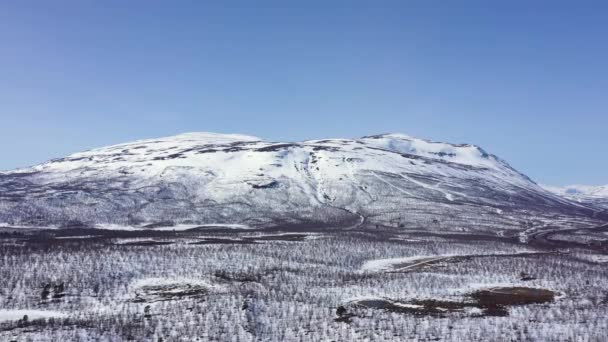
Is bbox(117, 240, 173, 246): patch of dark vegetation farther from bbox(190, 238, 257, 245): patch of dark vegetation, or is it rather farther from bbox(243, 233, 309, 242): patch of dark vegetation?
bbox(243, 233, 309, 242): patch of dark vegetation

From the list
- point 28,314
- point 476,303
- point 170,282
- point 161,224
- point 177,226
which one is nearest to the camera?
point 28,314

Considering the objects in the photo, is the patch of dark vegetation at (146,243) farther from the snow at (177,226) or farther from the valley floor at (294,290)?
the snow at (177,226)

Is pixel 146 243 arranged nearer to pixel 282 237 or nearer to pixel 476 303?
pixel 282 237

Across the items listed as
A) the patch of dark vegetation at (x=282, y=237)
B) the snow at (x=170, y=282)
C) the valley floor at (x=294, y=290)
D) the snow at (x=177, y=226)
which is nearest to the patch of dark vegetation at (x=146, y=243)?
the valley floor at (x=294, y=290)

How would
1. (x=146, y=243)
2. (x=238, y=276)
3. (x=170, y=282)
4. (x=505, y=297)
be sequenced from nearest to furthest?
(x=505, y=297) → (x=170, y=282) → (x=238, y=276) → (x=146, y=243)

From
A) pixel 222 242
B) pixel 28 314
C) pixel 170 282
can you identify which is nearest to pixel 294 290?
pixel 170 282

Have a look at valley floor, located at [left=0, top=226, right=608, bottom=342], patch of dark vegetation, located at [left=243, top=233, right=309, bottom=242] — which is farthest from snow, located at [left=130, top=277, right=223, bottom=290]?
patch of dark vegetation, located at [left=243, top=233, right=309, bottom=242]

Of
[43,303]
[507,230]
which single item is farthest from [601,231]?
[43,303]

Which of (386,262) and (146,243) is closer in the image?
(386,262)
